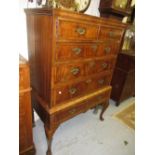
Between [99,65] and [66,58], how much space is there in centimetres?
47

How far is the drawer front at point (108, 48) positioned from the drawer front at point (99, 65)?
8 centimetres

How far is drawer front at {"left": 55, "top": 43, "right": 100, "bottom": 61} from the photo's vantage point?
41.6 inches

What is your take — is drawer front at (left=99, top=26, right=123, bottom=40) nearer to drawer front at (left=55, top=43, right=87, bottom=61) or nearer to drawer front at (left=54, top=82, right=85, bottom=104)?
drawer front at (left=55, top=43, right=87, bottom=61)

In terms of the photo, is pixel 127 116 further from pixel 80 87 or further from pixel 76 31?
pixel 76 31

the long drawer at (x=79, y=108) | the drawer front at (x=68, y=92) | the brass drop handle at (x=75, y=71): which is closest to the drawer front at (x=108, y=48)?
the brass drop handle at (x=75, y=71)

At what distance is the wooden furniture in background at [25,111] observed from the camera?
3.21ft

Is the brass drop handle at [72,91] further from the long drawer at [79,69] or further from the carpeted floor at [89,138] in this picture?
the carpeted floor at [89,138]

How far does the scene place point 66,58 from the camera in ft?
3.67

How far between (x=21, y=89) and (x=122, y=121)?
1691mm

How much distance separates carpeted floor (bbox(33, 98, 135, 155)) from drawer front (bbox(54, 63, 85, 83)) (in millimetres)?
859

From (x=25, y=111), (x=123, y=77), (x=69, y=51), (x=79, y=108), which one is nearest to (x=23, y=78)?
(x=25, y=111)

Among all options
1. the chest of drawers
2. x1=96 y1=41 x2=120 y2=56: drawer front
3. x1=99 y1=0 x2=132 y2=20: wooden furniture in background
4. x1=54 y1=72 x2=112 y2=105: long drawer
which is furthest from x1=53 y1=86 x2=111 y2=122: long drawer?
x1=99 y1=0 x2=132 y2=20: wooden furniture in background
